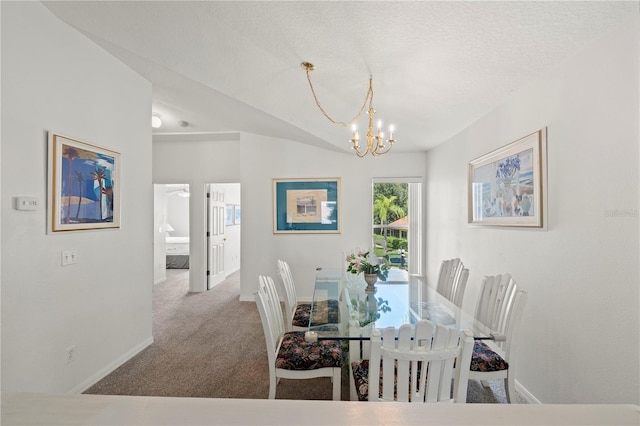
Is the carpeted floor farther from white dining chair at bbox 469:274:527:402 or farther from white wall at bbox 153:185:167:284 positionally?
white wall at bbox 153:185:167:284

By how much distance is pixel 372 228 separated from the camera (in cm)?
485

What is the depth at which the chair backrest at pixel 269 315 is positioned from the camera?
1.86 m

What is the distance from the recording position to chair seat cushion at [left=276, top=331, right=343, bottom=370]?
1.97 m

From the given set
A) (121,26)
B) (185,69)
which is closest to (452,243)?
(185,69)

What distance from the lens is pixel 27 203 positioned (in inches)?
75.5

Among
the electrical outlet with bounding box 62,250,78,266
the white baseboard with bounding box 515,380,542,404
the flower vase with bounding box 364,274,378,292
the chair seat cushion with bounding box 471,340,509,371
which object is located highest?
the electrical outlet with bounding box 62,250,78,266

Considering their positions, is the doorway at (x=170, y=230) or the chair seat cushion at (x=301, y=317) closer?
the chair seat cushion at (x=301, y=317)

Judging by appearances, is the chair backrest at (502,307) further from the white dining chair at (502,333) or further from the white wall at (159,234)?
the white wall at (159,234)

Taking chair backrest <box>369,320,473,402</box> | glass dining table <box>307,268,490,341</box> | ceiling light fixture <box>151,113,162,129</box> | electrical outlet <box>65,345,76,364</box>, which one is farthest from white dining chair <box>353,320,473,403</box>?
ceiling light fixture <box>151,113,162,129</box>

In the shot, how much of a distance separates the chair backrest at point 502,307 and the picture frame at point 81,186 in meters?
2.90

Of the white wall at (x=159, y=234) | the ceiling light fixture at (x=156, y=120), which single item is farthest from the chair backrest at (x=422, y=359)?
the white wall at (x=159, y=234)

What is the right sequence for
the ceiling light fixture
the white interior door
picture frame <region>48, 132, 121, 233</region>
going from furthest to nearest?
the white interior door, the ceiling light fixture, picture frame <region>48, 132, 121, 233</region>

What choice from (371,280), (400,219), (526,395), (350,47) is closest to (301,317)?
(371,280)

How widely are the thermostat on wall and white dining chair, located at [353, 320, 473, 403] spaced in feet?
7.19
